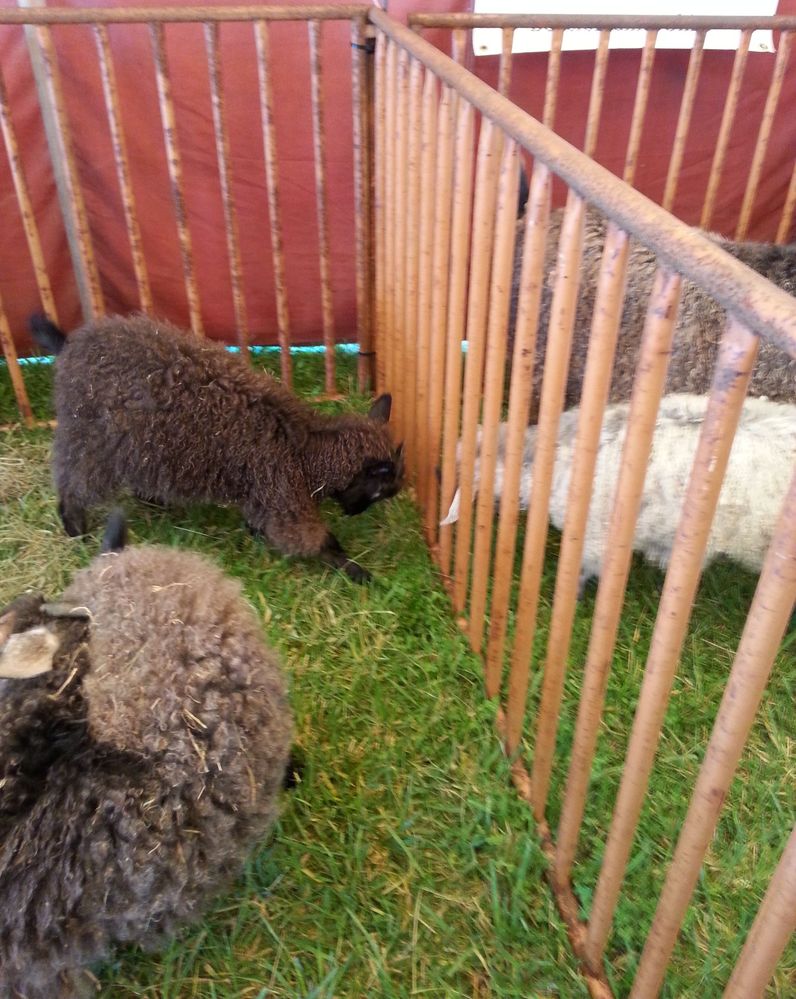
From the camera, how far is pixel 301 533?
2840mm

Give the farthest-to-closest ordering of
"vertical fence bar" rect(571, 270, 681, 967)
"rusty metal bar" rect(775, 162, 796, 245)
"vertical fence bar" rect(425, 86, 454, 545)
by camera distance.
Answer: "rusty metal bar" rect(775, 162, 796, 245) < "vertical fence bar" rect(425, 86, 454, 545) < "vertical fence bar" rect(571, 270, 681, 967)

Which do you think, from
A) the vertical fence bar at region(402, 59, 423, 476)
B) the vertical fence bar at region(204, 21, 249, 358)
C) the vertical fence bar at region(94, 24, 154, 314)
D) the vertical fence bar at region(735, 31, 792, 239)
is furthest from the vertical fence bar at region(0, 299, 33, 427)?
the vertical fence bar at region(735, 31, 792, 239)

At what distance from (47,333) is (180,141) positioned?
47.8 inches

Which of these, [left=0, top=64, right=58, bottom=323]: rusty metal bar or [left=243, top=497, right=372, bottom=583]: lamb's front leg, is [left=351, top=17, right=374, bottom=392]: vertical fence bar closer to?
[left=243, top=497, right=372, bottom=583]: lamb's front leg

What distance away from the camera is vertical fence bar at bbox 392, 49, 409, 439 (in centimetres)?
258

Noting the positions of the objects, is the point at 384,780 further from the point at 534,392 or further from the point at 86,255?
the point at 86,255

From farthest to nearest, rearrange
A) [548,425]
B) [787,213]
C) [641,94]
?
[787,213] < [641,94] < [548,425]

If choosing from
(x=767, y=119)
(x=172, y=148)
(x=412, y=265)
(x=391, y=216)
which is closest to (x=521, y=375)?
(x=412, y=265)

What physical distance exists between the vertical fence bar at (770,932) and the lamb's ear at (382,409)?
83.9 inches

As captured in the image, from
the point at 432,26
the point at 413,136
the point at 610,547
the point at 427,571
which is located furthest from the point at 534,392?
the point at 610,547

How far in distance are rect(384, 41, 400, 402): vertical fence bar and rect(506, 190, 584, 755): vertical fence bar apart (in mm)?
1240

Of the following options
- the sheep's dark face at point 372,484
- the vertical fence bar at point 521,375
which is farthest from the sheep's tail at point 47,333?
the vertical fence bar at point 521,375

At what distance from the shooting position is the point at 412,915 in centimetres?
192

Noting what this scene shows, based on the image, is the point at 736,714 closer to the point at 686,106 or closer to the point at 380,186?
the point at 380,186
